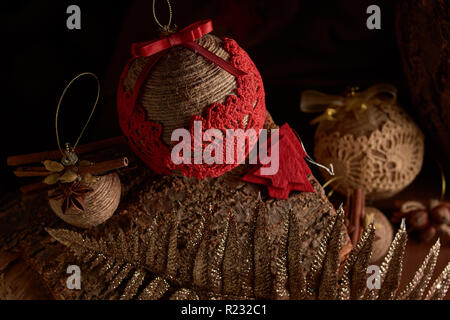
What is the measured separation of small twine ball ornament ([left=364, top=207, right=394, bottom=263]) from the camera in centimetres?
111

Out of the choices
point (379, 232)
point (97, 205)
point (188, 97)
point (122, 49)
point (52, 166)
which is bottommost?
point (379, 232)

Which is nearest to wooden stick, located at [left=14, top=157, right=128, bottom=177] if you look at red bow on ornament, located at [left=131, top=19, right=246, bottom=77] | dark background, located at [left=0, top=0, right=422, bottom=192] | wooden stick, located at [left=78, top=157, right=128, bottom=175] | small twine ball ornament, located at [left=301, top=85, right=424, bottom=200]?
wooden stick, located at [left=78, top=157, right=128, bottom=175]

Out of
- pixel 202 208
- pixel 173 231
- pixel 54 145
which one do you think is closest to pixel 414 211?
pixel 202 208

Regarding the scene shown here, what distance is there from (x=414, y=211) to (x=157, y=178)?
2.34 ft

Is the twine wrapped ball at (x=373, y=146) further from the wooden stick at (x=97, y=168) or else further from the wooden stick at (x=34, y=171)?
the wooden stick at (x=34, y=171)

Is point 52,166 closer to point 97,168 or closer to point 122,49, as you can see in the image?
point 97,168

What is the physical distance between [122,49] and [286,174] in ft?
1.96

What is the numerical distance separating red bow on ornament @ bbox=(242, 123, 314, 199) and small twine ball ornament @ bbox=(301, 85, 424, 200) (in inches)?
7.0

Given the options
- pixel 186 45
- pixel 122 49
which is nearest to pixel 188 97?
pixel 186 45

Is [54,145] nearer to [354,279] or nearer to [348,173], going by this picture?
[348,173]

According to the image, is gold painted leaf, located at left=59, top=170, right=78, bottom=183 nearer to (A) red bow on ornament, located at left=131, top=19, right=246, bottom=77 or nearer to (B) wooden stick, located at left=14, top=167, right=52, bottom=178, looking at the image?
(B) wooden stick, located at left=14, top=167, right=52, bottom=178

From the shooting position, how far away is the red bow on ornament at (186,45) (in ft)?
2.73

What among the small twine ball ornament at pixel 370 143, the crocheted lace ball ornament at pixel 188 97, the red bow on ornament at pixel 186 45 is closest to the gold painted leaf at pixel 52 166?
the crocheted lace ball ornament at pixel 188 97

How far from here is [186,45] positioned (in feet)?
2.79
